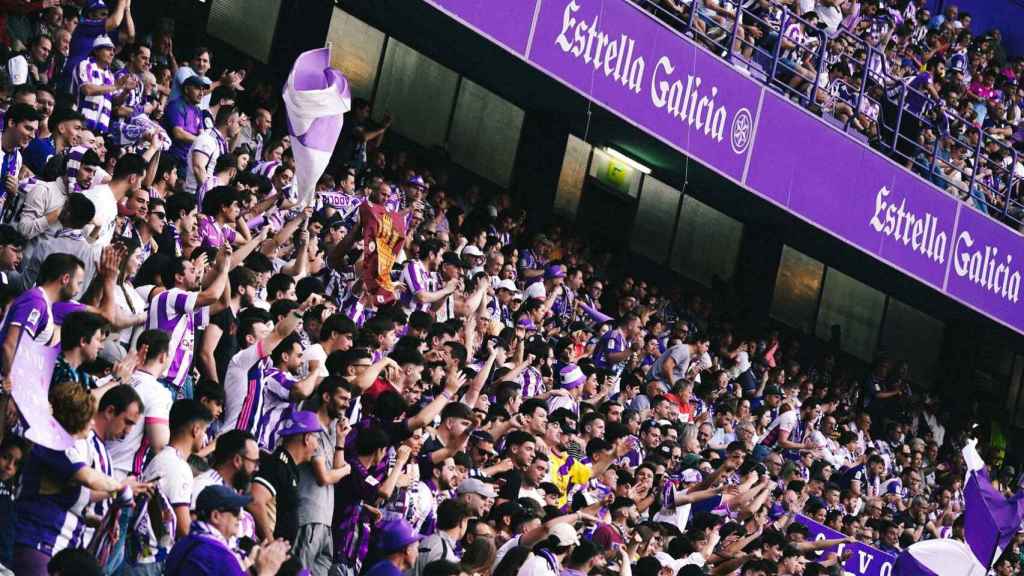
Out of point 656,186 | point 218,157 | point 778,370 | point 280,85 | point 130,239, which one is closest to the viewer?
point 130,239

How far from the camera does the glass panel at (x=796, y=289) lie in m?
22.6

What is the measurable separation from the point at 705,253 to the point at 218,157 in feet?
37.4

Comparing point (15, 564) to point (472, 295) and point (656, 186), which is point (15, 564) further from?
point (656, 186)

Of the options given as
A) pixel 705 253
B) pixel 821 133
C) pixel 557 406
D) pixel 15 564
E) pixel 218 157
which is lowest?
pixel 15 564

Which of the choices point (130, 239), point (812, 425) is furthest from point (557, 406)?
point (812, 425)

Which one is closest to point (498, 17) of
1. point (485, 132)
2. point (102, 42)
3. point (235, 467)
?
point (485, 132)

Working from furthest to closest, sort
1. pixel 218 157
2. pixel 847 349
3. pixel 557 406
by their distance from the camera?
pixel 847 349 < pixel 557 406 < pixel 218 157

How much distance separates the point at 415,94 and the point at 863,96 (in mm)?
5636

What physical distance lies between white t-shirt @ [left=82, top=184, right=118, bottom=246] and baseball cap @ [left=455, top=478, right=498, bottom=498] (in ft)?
8.13

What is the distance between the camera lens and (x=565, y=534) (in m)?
9.29

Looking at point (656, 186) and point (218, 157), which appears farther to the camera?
point (656, 186)

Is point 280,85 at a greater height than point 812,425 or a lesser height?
greater

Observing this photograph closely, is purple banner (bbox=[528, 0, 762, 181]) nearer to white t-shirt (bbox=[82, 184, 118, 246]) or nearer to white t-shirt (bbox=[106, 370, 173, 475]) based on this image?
white t-shirt (bbox=[82, 184, 118, 246])

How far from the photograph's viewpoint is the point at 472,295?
12891mm
